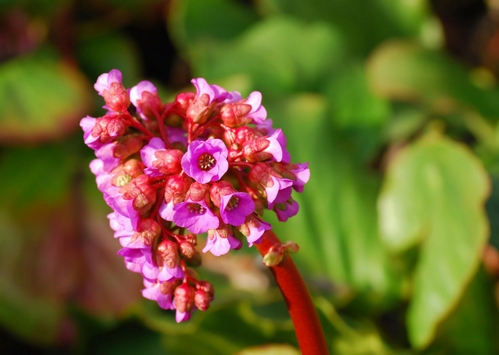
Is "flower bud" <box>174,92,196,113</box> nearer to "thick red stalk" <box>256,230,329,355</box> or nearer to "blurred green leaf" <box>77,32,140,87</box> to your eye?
"thick red stalk" <box>256,230,329,355</box>

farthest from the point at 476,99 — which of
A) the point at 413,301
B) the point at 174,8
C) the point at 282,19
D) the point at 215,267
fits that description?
the point at 174,8

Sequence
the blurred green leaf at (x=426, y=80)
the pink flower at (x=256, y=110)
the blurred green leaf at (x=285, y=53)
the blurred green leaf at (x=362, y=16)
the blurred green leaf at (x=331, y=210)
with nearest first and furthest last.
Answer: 1. the pink flower at (x=256, y=110)
2. the blurred green leaf at (x=331, y=210)
3. the blurred green leaf at (x=426, y=80)
4. the blurred green leaf at (x=285, y=53)
5. the blurred green leaf at (x=362, y=16)

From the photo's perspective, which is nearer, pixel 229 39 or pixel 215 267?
pixel 215 267

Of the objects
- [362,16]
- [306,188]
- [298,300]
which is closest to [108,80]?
[298,300]

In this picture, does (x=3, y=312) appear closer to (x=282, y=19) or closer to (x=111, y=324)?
(x=111, y=324)

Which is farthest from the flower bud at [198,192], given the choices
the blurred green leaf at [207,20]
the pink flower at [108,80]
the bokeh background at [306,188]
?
the blurred green leaf at [207,20]

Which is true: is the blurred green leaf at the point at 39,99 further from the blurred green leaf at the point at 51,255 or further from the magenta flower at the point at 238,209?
the magenta flower at the point at 238,209
